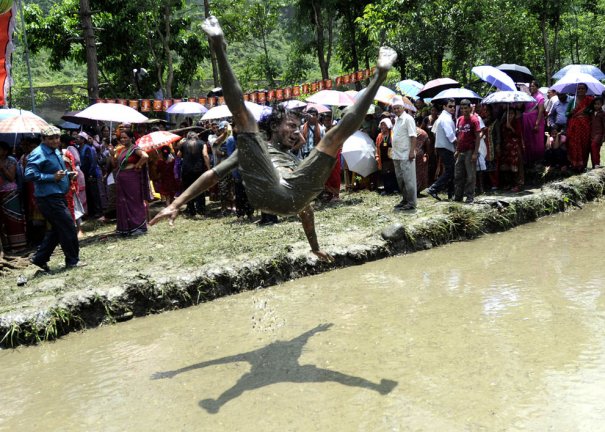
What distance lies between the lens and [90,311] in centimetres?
619

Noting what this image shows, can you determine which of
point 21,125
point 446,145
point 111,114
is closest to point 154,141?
point 111,114

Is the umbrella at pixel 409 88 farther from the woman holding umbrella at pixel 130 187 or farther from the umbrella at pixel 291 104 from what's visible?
the woman holding umbrella at pixel 130 187

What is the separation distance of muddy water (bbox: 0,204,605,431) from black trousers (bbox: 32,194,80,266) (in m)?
1.89

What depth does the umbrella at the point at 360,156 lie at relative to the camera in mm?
11305

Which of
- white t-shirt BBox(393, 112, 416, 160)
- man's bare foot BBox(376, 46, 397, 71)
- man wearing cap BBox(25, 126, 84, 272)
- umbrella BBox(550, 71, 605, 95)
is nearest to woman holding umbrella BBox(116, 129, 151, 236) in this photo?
man wearing cap BBox(25, 126, 84, 272)

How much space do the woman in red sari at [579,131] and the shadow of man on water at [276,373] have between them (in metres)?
7.90

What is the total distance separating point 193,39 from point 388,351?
2050 cm

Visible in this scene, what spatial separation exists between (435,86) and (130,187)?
6914 millimetres

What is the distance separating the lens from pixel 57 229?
743 centimetres

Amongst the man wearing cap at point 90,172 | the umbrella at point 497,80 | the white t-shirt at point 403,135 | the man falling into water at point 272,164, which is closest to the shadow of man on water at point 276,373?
the man falling into water at point 272,164

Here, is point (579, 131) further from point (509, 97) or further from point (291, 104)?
point (291, 104)

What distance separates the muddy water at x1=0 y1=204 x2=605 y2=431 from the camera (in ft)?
12.9

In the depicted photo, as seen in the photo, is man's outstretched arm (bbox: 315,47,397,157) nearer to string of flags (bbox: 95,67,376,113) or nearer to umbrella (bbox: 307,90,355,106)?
umbrella (bbox: 307,90,355,106)

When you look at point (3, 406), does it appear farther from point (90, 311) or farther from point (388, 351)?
point (388, 351)
